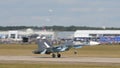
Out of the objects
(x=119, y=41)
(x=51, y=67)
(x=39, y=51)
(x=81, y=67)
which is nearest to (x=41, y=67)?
(x=51, y=67)

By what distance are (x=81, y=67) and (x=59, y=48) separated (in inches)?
840

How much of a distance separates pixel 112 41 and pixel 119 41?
2.78m

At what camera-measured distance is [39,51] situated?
7075 cm

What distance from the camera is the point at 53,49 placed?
70750mm

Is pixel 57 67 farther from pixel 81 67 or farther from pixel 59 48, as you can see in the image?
pixel 59 48

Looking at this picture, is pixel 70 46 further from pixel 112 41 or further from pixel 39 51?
pixel 112 41

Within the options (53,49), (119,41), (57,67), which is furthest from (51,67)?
(119,41)

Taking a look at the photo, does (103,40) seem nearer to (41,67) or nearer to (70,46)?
(70,46)

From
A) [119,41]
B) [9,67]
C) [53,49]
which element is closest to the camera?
[9,67]

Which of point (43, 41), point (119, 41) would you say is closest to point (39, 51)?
point (43, 41)

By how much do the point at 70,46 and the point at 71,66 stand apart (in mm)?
20040

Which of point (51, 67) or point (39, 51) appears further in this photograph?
point (39, 51)

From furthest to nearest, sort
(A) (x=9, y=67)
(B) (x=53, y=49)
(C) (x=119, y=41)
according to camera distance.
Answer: (C) (x=119, y=41), (B) (x=53, y=49), (A) (x=9, y=67)

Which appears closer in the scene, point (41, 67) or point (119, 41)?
point (41, 67)
